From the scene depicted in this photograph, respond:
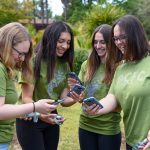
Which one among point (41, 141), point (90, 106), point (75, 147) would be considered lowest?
point (75, 147)

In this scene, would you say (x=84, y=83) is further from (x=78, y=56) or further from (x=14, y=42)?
(x=78, y=56)

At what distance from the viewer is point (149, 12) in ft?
99.5

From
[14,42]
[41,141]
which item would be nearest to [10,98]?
[14,42]

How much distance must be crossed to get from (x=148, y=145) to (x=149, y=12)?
2897 cm

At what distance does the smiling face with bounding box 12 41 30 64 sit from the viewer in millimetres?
2602

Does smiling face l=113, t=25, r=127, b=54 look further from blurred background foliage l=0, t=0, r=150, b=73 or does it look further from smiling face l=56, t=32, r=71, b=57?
blurred background foliage l=0, t=0, r=150, b=73

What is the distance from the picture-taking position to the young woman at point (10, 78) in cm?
248

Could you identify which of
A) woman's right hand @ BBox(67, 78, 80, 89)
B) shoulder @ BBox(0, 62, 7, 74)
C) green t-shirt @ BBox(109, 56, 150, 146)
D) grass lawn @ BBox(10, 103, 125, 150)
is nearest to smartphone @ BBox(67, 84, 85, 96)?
woman's right hand @ BBox(67, 78, 80, 89)

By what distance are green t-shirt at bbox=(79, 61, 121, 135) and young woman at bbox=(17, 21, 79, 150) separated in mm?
264

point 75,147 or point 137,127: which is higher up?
point 137,127

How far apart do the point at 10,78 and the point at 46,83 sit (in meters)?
0.76

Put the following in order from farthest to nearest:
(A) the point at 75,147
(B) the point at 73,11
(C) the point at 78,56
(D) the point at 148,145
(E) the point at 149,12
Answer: (B) the point at 73,11 → (E) the point at 149,12 → (C) the point at 78,56 → (A) the point at 75,147 → (D) the point at 148,145

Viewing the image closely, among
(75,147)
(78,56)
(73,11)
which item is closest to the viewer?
(75,147)

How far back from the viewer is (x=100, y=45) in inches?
135
